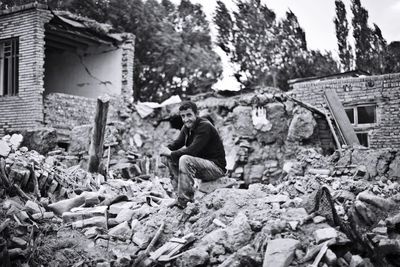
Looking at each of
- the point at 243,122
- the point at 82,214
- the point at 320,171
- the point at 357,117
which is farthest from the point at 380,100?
the point at 82,214

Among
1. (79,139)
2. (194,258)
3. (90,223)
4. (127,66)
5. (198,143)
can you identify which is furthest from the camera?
(127,66)

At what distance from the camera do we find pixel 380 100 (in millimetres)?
11094

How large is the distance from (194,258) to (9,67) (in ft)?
32.5

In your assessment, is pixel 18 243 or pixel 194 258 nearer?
pixel 194 258

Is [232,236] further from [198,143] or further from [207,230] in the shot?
[198,143]

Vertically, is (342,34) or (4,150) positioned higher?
(342,34)

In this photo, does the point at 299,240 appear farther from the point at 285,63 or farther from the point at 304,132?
the point at 285,63

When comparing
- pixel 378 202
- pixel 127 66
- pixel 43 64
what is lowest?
pixel 378 202

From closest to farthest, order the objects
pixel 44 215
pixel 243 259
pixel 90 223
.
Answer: pixel 243 259 → pixel 90 223 → pixel 44 215

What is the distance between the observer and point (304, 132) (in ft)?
37.0

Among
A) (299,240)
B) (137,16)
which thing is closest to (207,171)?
(299,240)

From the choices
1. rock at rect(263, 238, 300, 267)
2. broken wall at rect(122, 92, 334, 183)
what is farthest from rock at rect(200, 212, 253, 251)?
broken wall at rect(122, 92, 334, 183)

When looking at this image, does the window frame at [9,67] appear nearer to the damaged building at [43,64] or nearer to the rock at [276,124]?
the damaged building at [43,64]

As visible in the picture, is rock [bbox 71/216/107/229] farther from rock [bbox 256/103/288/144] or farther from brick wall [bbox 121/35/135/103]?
brick wall [bbox 121/35/135/103]
